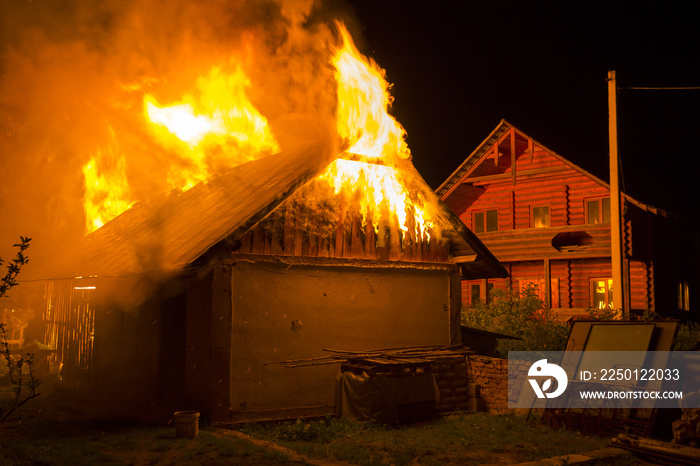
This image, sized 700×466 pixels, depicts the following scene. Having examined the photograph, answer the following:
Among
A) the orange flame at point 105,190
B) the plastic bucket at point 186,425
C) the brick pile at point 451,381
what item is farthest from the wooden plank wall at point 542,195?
the plastic bucket at point 186,425

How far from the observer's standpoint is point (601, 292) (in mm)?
27125

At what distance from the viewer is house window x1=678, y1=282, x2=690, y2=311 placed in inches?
1156

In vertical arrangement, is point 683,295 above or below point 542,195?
below

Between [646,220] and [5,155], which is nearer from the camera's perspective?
[646,220]

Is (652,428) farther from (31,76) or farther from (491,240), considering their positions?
(31,76)

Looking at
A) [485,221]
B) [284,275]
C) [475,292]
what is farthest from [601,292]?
[284,275]

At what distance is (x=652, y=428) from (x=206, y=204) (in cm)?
1101

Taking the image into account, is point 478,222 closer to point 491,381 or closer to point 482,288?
point 482,288

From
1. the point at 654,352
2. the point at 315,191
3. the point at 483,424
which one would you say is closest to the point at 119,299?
the point at 315,191

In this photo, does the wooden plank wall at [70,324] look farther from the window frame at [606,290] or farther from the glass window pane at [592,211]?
the glass window pane at [592,211]

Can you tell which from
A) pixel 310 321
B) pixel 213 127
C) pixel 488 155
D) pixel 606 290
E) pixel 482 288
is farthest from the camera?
pixel 488 155

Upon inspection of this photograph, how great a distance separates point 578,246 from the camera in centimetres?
2734

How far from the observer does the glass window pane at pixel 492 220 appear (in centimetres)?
3039

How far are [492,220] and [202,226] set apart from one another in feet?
68.5
